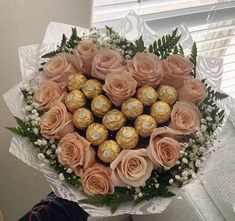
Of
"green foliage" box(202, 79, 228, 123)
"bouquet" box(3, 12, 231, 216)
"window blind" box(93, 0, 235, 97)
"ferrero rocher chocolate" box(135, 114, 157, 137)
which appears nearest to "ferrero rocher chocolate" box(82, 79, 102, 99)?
"bouquet" box(3, 12, 231, 216)

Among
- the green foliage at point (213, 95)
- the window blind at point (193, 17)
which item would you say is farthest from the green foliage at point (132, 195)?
the window blind at point (193, 17)

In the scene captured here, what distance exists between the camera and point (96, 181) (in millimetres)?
732

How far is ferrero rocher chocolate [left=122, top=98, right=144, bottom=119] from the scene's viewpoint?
2.51 feet

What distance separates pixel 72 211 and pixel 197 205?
0.39 m

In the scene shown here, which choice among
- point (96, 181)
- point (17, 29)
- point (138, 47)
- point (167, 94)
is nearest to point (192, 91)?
point (167, 94)

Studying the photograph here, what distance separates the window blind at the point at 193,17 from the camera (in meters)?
1.41

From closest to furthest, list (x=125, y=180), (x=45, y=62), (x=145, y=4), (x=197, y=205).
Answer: (x=125, y=180) < (x=45, y=62) < (x=197, y=205) < (x=145, y=4)

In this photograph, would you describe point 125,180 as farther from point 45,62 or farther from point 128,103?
point 45,62

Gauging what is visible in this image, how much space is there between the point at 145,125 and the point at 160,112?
0.14ft

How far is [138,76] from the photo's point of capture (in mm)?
799

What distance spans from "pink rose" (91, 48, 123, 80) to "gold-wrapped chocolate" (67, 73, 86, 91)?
28mm

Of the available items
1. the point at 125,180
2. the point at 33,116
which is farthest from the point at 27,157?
the point at 125,180

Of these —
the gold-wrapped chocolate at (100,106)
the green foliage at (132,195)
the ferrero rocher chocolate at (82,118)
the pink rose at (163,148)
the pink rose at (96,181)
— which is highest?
the gold-wrapped chocolate at (100,106)

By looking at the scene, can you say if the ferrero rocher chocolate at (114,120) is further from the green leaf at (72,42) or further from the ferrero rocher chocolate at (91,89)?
the green leaf at (72,42)
